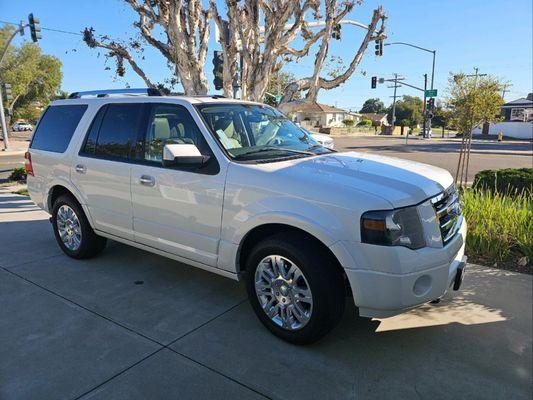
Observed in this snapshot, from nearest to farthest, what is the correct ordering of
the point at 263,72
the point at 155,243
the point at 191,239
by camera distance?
the point at 191,239, the point at 155,243, the point at 263,72

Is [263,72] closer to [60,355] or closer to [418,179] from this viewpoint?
[418,179]

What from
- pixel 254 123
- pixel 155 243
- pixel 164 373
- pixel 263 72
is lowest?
pixel 164 373

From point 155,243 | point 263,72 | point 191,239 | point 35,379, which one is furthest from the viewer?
point 263,72

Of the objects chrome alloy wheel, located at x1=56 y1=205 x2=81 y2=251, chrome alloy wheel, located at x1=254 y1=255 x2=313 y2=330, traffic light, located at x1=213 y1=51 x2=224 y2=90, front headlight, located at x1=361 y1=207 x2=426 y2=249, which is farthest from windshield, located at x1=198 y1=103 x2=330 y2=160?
traffic light, located at x1=213 y1=51 x2=224 y2=90

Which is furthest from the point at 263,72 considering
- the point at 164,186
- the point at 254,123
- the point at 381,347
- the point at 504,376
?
the point at 504,376

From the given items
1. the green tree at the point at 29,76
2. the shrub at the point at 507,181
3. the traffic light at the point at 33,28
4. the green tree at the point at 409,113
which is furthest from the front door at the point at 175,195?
the green tree at the point at 409,113

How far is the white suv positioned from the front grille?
0.05ft

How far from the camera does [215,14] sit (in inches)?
305

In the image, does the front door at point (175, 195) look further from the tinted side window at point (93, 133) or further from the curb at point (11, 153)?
the curb at point (11, 153)

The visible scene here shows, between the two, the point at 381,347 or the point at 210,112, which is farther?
the point at 210,112

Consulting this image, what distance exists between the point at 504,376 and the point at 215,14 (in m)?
7.19

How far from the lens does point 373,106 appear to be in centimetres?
13688

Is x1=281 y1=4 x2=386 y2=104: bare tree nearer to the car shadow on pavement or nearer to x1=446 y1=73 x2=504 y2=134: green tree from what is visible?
x1=446 y1=73 x2=504 y2=134: green tree

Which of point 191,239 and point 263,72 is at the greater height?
point 263,72
